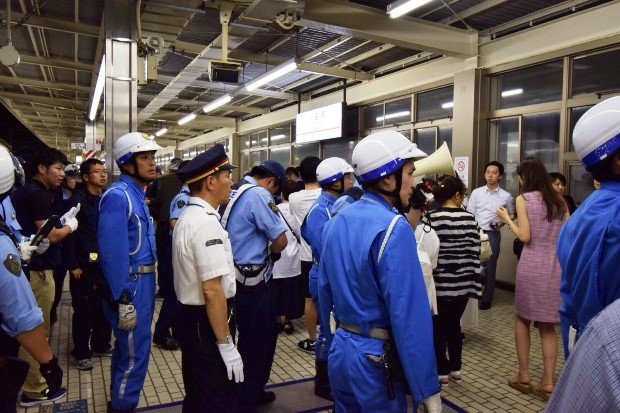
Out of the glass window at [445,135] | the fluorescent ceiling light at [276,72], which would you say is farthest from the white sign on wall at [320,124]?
the glass window at [445,135]

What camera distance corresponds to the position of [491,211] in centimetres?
572

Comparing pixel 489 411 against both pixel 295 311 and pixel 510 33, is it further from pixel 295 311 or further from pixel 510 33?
pixel 510 33

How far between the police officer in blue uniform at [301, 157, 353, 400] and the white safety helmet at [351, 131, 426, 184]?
138 cm

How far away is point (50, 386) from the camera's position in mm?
1714

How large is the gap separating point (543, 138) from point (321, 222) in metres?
4.72

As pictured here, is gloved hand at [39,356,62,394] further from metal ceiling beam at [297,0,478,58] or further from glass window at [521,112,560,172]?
glass window at [521,112,560,172]

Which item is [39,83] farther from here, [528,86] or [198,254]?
[198,254]

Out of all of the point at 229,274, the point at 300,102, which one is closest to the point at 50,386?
the point at 229,274

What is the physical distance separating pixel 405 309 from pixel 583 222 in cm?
71

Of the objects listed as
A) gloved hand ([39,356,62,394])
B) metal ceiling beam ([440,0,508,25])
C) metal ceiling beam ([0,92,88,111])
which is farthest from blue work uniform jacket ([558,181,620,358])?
metal ceiling beam ([0,92,88,111])

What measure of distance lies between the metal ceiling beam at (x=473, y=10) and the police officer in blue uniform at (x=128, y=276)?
511 cm

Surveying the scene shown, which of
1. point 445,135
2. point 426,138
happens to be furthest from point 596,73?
point 426,138

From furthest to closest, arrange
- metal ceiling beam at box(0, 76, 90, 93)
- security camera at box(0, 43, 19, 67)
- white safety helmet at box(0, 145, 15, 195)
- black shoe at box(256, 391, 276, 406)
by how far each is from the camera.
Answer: metal ceiling beam at box(0, 76, 90, 93), security camera at box(0, 43, 19, 67), black shoe at box(256, 391, 276, 406), white safety helmet at box(0, 145, 15, 195)

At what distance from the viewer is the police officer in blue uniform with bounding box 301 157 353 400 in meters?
3.15
